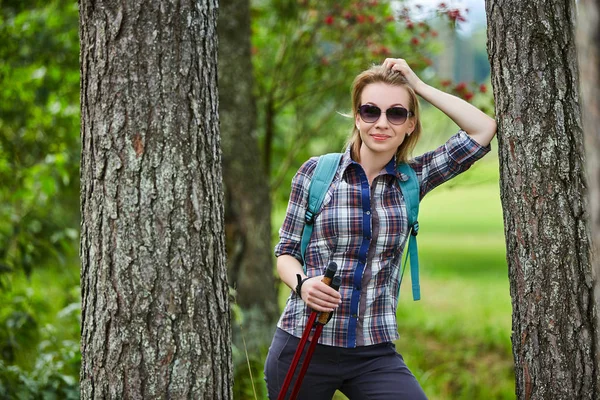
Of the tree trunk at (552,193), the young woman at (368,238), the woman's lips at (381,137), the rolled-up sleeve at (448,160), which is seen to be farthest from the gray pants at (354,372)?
the woman's lips at (381,137)

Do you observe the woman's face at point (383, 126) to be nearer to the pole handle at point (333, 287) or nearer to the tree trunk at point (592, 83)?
the pole handle at point (333, 287)

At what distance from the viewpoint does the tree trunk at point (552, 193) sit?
271cm

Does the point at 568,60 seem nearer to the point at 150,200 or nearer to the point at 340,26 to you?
the point at 150,200

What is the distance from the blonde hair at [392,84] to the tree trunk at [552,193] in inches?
16.2

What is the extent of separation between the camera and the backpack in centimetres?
286

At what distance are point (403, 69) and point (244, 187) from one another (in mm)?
3802

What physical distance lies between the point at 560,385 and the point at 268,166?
5490 millimetres

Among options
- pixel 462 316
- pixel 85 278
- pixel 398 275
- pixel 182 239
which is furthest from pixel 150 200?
pixel 462 316

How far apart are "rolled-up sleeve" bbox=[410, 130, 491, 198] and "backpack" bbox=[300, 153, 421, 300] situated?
7cm

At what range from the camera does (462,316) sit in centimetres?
1088

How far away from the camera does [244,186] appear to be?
6.57 meters

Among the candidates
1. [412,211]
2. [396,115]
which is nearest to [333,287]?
[412,211]

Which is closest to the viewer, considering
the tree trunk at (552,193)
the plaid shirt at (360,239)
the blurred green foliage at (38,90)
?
the tree trunk at (552,193)

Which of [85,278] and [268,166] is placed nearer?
[85,278]
